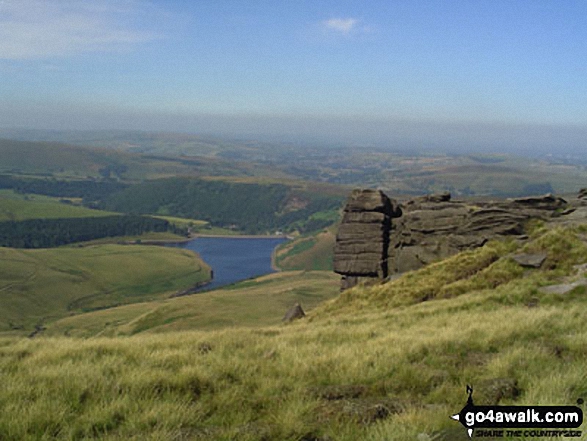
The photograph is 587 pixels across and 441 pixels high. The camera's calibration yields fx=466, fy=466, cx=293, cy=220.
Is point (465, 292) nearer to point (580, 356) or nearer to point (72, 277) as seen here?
point (580, 356)

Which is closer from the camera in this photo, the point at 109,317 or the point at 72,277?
the point at 109,317

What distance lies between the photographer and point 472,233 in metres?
37.1

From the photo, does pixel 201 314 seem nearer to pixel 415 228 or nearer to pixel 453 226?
pixel 415 228

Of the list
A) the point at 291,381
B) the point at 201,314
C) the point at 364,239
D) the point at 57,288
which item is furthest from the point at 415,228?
the point at 57,288

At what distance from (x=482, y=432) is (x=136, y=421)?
17.5 feet

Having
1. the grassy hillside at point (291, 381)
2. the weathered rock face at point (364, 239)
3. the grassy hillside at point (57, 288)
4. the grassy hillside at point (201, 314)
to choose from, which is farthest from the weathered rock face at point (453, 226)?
the grassy hillside at point (57, 288)

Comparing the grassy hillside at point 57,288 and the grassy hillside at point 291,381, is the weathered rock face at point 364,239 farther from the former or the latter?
the grassy hillside at point 57,288

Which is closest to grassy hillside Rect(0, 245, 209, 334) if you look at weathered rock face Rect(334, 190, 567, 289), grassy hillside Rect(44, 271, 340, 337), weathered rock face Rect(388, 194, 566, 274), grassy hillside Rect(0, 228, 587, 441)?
grassy hillside Rect(44, 271, 340, 337)

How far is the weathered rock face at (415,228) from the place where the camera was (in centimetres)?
3722

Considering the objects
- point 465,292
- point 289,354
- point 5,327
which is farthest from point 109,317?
point 289,354

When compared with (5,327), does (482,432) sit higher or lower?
higher

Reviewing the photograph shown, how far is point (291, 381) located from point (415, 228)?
3294 cm

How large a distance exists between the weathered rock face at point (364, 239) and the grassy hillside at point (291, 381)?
2568 centimetres

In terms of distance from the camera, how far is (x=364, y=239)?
4331cm
